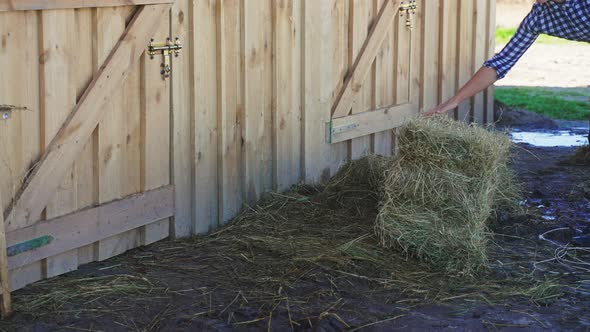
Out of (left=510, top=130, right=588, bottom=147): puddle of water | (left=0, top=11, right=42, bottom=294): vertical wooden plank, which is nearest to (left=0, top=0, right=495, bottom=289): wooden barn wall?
(left=0, top=11, right=42, bottom=294): vertical wooden plank

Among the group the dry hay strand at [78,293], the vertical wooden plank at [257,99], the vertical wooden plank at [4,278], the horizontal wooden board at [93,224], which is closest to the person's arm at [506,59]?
the vertical wooden plank at [257,99]

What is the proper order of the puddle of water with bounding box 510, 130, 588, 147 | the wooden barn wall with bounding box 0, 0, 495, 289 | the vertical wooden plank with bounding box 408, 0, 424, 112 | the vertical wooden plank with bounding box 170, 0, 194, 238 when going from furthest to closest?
the puddle of water with bounding box 510, 130, 588, 147 < the vertical wooden plank with bounding box 408, 0, 424, 112 < the vertical wooden plank with bounding box 170, 0, 194, 238 < the wooden barn wall with bounding box 0, 0, 495, 289

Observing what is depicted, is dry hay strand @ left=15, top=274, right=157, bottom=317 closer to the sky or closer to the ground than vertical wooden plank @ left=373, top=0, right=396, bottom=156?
closer to the ground

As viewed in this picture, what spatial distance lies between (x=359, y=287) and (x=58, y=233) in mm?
1622

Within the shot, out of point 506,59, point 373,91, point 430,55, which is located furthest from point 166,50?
point 430,55

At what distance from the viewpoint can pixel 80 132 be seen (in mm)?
5375

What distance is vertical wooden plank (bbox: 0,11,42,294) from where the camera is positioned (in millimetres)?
4926

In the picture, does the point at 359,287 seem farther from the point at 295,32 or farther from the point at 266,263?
the point at 295,32

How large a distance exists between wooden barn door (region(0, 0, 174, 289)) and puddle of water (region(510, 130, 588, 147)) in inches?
205

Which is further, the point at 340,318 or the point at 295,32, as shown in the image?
the point at 295,32

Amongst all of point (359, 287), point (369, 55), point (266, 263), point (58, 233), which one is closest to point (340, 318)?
point (359, 287)

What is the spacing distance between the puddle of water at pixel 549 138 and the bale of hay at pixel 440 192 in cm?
404

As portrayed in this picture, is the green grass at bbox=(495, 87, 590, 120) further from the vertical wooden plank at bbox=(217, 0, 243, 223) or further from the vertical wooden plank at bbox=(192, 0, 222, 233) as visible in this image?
the vertical wooden plank at bbox=(192, 0, 222, 233)

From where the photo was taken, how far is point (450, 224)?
5988 millimetres
